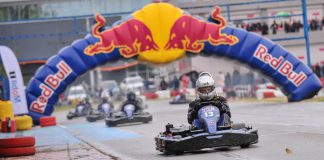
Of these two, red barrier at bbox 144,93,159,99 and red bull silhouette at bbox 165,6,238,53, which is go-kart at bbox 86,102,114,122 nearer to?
red bull silhouette at bbox 165,6,238,53

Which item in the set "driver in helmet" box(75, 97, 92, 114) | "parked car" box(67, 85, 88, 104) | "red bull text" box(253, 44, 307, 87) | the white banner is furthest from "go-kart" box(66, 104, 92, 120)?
"parked car" box(67, 85, 88, 104)

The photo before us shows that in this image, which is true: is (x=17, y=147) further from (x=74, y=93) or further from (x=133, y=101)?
(x=74, y=93)

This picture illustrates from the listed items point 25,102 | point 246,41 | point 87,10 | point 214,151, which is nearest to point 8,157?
point 214,151

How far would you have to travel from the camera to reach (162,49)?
28547 mm

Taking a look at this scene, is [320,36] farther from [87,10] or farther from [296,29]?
[87,10]

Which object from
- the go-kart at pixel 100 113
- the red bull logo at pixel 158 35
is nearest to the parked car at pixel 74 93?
the go-kart at pixel 100 113

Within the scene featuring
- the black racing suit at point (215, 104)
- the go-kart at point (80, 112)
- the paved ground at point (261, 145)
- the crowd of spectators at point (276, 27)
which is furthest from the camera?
the go-kart at point (80, 112)

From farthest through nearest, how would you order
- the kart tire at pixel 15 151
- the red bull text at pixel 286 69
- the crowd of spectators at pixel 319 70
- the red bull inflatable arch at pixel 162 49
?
the crowd of spectators at pixel 319 70
the red bull text at pixel 286 69
the red bull inflatable arch at pixel 162 49
the kart tire at pixel 15 151

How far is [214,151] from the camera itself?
42.3ft

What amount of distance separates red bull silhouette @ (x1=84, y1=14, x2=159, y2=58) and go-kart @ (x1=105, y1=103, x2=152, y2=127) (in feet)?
8.33

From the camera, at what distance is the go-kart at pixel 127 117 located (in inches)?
1032

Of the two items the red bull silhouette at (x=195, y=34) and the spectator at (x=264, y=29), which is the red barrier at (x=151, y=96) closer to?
the spectator at (x=264, y=29)

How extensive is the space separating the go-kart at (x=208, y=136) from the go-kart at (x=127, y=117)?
13.0m

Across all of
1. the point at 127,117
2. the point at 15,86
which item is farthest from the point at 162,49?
the point at 15,86
